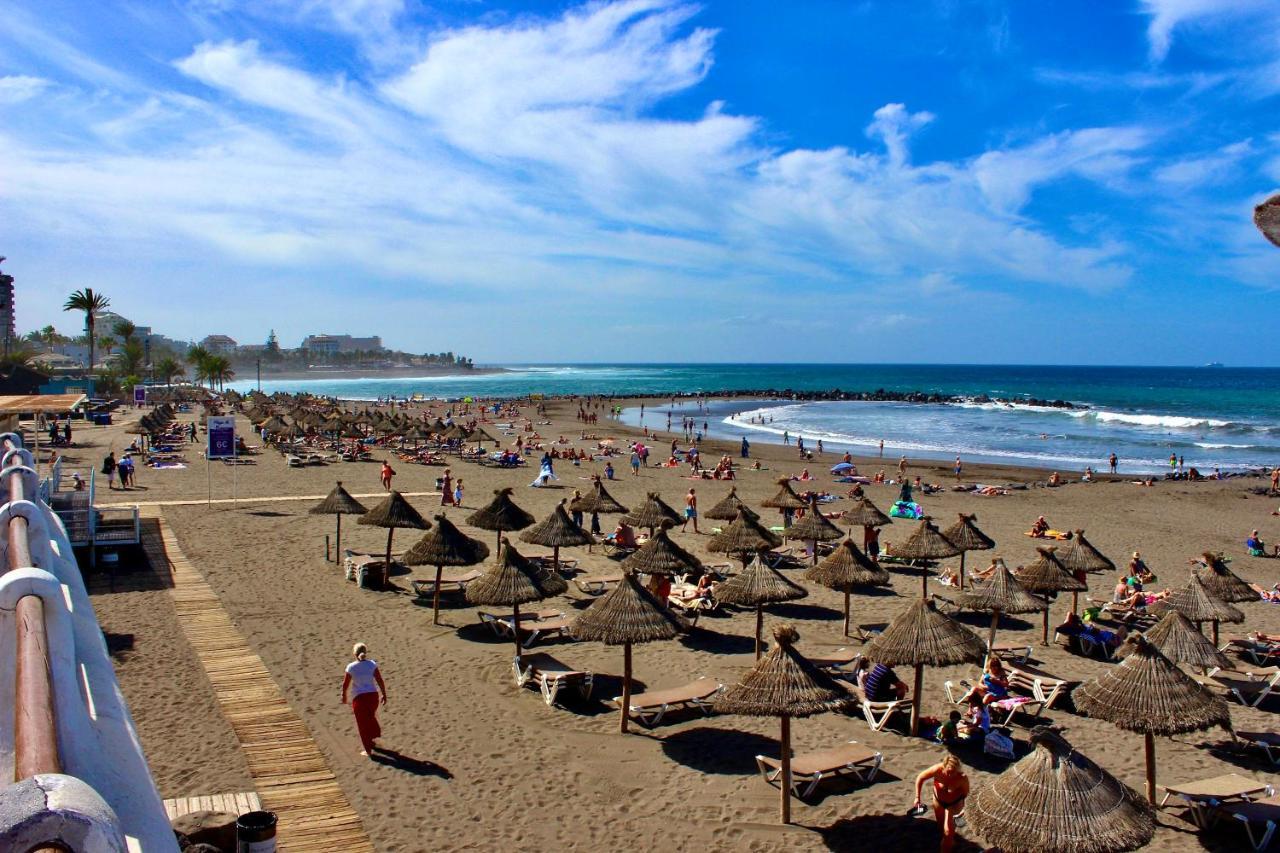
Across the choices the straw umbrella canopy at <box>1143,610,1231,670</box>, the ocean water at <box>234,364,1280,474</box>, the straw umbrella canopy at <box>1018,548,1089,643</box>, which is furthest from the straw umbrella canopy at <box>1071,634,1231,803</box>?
the ocean water at <box>234,364,1280,474</box>

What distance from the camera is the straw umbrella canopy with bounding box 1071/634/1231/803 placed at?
7.61 m

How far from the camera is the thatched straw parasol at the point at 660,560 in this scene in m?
12.9

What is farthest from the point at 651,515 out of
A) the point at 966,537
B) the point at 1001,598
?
the point at 1001,598

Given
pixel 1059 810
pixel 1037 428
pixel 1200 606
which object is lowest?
pixel 1059 810

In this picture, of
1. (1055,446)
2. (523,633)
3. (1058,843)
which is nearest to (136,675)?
(523,633)

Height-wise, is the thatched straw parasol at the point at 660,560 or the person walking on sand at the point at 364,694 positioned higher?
the thatched straw parasol at the point at 660,560

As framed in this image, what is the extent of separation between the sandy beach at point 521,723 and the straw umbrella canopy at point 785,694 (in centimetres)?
94

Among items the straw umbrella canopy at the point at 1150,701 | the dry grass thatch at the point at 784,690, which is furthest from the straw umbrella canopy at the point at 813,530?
the dry grass thatch at the point at 784,690

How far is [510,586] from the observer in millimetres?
11078

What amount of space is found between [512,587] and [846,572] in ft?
16.3

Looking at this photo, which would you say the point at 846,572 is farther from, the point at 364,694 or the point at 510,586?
the point at 364,694

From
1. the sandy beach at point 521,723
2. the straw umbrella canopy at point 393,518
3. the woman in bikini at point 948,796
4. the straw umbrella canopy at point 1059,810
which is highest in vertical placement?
the straw umbrella canopy at point 393,518

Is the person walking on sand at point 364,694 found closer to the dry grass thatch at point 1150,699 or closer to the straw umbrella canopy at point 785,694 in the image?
the straw umbrella canopy at point 785,694

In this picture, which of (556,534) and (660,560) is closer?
(660,560)
